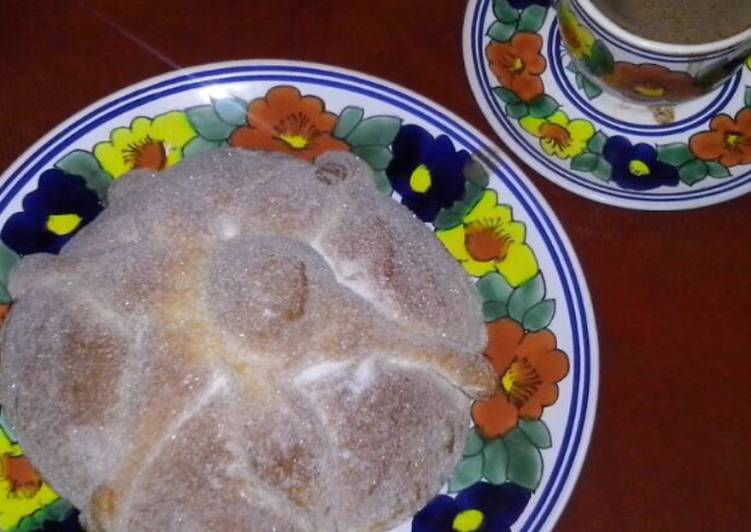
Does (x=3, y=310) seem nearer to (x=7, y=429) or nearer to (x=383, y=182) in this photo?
(x=7, y=429)

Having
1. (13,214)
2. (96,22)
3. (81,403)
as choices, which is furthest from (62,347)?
(96,22)

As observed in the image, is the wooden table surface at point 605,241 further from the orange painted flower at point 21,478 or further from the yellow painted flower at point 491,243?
the orange painted flower at point 21,478

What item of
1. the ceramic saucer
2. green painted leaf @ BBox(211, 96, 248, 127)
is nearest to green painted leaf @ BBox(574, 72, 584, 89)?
the ceramic saucer

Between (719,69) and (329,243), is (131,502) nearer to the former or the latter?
(329,243)

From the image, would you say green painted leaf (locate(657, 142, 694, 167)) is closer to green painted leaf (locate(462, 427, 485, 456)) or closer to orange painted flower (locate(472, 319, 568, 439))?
orange painted flower (locate(472, 319, 568, 439))

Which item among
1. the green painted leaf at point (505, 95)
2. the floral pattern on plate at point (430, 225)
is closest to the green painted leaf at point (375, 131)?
the floral pattern on plate at point (430, 225)
